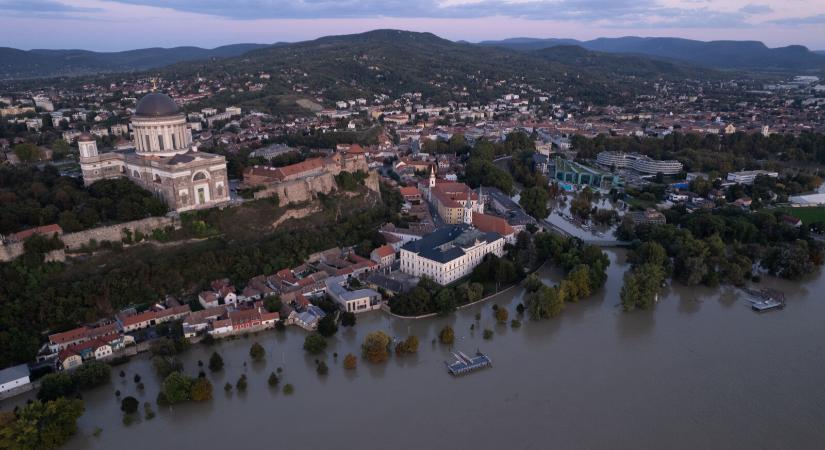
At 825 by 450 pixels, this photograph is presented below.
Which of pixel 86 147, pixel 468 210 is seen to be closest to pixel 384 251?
pixel 468 210

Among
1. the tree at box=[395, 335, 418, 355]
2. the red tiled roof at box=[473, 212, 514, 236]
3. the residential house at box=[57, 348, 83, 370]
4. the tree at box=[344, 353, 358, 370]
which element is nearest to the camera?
the residential house at box=[57, 348, 83, 370]

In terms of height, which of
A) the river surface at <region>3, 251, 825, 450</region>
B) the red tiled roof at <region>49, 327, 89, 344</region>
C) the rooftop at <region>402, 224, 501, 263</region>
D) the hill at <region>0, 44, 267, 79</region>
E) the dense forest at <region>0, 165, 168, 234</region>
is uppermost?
the hill at <region>0, 44, 267, 79</region>

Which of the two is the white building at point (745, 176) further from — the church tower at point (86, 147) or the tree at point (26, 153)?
the tree at point (26, 153)

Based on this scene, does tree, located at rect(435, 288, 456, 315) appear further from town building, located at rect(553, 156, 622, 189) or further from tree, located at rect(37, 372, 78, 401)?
town building, located at rect(553, 156, 622, 189)

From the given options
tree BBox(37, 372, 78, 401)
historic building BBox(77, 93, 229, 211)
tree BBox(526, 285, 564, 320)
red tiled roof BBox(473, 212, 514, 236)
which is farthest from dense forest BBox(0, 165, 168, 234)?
tree BBox(526, 285, 564, 320)

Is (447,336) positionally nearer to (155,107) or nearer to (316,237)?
(316,237)

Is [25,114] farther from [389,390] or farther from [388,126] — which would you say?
[389,390]
